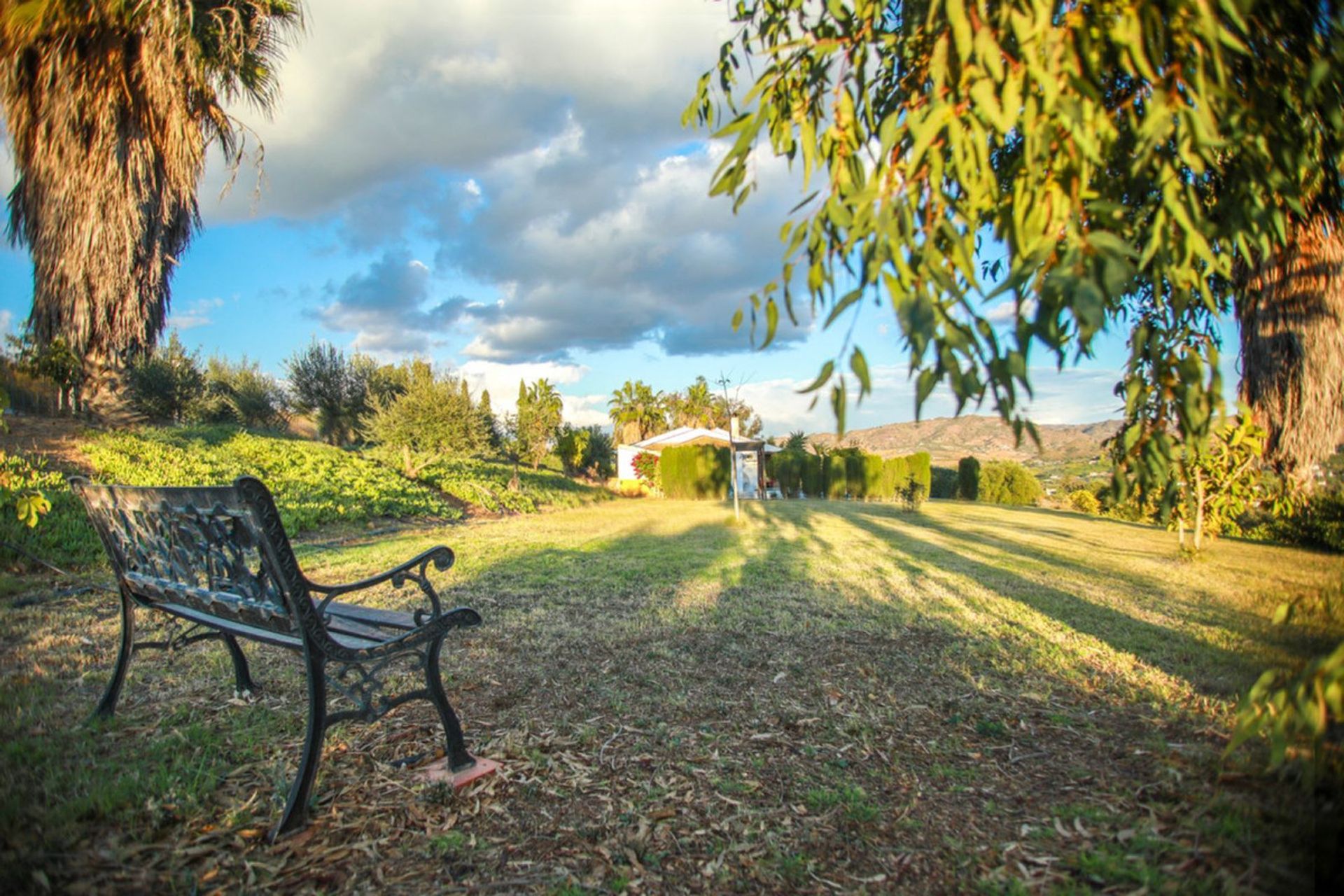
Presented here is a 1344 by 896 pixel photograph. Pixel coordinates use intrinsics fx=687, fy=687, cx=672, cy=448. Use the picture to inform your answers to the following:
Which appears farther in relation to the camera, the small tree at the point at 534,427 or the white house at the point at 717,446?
the white house at the point at 717,446

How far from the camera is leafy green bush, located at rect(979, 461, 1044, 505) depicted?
2845 centimetres

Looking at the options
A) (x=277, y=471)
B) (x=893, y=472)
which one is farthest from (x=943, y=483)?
(x=277, y=471)

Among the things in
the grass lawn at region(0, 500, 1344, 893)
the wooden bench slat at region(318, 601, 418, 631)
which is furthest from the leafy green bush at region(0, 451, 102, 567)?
the wooden bench slat at region(318, 601, 418, 631)

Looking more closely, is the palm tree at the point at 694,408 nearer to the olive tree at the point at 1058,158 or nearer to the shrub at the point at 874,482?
the shrub at the point at 874,482

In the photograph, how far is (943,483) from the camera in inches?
1326

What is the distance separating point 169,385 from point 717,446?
18948 mm

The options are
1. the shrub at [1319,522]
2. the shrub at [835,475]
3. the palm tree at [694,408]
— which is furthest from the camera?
the palm tree at [694,408]

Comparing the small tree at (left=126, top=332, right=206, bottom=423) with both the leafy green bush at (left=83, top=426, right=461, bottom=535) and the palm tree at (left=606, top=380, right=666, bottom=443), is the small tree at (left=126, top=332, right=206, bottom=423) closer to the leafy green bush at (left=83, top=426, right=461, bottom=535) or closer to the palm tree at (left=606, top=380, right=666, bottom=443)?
the leafy green bush at (left=83, top=426, right=461, bottom=535)

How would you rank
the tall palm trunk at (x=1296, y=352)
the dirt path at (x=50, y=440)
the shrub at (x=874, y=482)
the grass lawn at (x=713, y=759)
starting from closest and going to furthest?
the grass lawn at (x=713, y=759)
the tall palm trunk at (x=1296, y=352)
the dirt path at (x=50, y=440)
the shrub at (x=874, y=482)

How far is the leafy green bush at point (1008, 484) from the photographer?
28453 mm

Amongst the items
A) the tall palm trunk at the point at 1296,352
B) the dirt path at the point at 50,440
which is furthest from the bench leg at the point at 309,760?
the dirt path at the point at 50,440

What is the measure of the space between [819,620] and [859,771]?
268 cm

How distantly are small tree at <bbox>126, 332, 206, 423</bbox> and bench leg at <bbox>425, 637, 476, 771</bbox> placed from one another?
63.7 feet

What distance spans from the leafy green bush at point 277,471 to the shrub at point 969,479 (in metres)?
23.2
